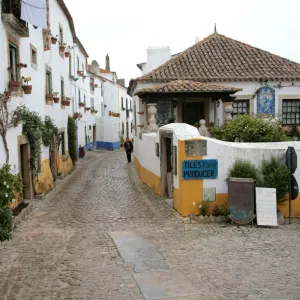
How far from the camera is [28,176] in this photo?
44.2ft

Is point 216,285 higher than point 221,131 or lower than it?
lower

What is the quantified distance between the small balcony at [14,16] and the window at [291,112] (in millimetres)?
13465

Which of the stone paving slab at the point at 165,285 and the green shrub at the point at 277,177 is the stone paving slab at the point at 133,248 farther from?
the green shrub at the point at 277,177

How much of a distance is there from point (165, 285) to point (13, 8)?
8.82m

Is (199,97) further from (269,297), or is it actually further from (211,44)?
(269,297)

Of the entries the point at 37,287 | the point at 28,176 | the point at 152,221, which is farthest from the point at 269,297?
the point at 28,176

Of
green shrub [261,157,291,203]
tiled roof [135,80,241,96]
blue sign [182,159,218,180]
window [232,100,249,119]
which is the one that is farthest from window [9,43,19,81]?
window [232,100,249,119]

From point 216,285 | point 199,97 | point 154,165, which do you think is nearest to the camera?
point 216,285

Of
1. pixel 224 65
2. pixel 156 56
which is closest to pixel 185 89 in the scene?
pixel 224 65

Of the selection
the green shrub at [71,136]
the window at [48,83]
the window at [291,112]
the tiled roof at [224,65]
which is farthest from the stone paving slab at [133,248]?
the green shrub at [71,136]

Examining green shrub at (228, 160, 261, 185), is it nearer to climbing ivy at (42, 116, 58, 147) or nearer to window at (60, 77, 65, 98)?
climbing ivy at (42, 116, 58, 147)

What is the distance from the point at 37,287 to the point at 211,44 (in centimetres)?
1937

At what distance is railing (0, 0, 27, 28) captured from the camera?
10781 millimetres

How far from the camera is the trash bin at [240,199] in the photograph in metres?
9.95
